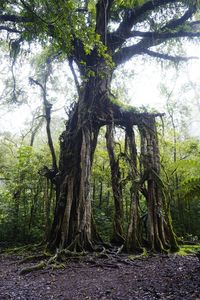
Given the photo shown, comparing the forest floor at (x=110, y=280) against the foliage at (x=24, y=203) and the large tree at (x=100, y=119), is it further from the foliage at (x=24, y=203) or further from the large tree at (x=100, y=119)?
the foliage at (x=24, y=203)

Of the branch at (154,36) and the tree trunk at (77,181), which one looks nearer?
the tree trunk at (77,181)

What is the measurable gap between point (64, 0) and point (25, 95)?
8108mm

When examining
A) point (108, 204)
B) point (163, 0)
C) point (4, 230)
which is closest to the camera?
point (163, 0)

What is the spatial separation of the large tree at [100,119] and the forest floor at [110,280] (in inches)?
47.2

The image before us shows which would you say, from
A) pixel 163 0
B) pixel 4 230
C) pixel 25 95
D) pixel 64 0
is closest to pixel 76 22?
pixel 64 0

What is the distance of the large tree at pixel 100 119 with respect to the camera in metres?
6.32

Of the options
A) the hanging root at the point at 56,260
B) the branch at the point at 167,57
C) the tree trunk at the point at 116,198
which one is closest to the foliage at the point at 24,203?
the tree trunk at the point at 116,198

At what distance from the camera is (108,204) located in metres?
13.5

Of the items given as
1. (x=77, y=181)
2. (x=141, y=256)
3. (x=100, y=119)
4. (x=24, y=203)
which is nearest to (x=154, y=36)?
(x=100, y=119)

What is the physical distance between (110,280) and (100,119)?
17.8ft

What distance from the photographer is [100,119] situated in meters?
8.78

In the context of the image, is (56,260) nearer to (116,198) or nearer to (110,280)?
(110,280)

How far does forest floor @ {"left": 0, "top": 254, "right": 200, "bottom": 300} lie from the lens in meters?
3.55

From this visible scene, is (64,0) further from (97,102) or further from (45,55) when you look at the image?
(45,55)
